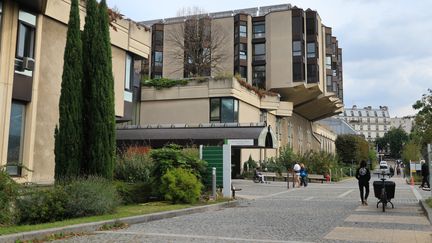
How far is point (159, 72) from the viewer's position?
56.9 metres

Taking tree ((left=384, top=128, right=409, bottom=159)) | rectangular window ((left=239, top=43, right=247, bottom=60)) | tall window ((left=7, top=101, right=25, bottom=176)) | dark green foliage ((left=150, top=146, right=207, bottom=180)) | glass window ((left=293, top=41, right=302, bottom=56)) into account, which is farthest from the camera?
tree ((left=384, top=128, right=409, bottom=159))

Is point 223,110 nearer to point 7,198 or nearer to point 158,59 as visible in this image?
point 158,59

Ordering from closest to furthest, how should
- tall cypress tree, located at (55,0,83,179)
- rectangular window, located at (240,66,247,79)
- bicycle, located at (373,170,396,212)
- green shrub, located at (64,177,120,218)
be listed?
1. green shrub, located at (64,177,120,218)
2. tall cypress tree, located at (55,0,83,179)
3. bicycle, located at (373,170,396,212)
4. rectangular window, located at (240,66,247,79)

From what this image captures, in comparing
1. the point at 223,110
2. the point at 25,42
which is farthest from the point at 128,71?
the point at 223,110

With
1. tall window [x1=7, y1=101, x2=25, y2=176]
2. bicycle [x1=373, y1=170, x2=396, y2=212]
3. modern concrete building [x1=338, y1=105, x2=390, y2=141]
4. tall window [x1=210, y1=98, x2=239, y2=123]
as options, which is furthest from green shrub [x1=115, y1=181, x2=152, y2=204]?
modern concrete building [x1=338, y1=105, x2=390, y2=141]

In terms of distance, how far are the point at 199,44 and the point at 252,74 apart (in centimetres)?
724

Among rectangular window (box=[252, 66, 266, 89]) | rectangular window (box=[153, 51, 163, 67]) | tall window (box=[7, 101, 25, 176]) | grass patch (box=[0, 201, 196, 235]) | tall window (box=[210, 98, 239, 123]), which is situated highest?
rectangular window (box=[153, 51, 163, 67])

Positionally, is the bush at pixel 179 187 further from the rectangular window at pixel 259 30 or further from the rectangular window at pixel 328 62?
the rectangular window at pixel 328 62

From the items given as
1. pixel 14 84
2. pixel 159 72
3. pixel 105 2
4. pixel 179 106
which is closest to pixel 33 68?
pixel 14 84

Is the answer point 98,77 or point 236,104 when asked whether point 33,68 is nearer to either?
point 98,77

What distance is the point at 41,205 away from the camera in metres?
10.8

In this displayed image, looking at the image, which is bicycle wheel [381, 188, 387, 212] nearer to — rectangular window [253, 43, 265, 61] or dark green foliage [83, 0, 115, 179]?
dark green foliage [83, 0, 115, 179]

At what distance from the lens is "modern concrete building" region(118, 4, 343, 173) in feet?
124

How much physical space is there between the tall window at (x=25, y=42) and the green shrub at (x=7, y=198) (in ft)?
27.0
